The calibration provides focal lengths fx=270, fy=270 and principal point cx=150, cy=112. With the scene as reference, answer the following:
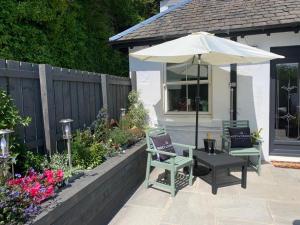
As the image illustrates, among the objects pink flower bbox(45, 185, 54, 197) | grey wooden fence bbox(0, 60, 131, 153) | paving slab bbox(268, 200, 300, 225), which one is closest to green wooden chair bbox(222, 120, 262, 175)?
paving slab bbox(268, 200, 300, 225)

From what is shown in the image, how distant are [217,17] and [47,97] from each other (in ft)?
16.0

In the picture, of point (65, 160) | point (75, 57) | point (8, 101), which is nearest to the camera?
point (8, 101)

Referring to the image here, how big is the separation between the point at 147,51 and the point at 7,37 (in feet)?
9.46

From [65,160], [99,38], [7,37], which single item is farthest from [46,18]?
[65,160]

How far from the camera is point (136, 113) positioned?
6.65 metres

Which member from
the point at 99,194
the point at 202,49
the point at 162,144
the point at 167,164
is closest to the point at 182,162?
the point at 167,164

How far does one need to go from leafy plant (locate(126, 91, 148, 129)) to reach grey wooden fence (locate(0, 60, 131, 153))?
4.84ft

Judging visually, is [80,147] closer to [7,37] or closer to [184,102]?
[7,37]

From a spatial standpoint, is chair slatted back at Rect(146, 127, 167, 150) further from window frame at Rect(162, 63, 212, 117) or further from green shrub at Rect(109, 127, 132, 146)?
window frame at Rect(162, 63, 212, 117)

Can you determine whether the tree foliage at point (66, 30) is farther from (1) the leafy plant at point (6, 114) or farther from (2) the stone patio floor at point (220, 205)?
(2) the stone patio floor at point (220, 205)

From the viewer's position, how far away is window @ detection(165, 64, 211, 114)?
6609mm

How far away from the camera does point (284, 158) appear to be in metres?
6.07

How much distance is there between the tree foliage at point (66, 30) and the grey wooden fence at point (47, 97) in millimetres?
2052

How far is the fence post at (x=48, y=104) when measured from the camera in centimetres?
354
